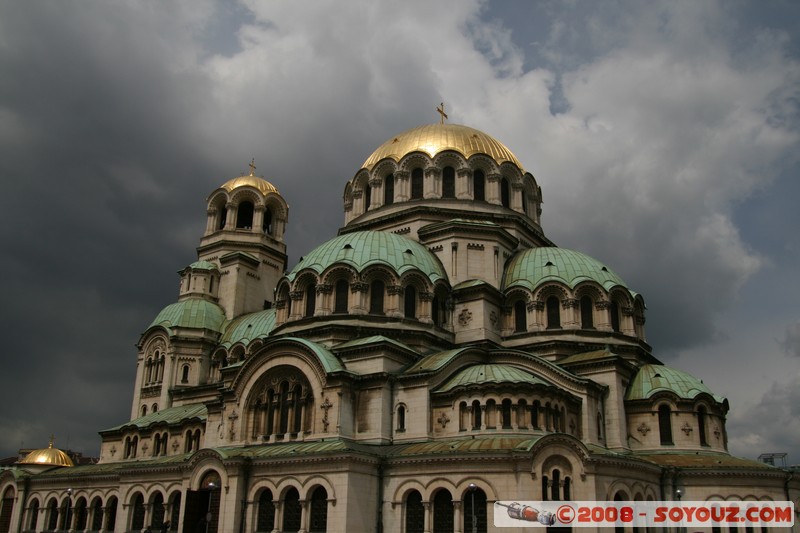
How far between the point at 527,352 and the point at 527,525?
38.5 feet

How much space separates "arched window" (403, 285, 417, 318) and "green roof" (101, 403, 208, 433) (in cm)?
1295

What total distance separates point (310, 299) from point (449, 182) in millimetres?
12402

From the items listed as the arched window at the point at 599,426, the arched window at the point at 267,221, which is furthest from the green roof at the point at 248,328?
the arched window at the point at 599,426

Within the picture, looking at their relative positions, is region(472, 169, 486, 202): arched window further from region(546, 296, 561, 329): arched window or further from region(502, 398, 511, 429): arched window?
region(502, 398, 511, 429): arched window

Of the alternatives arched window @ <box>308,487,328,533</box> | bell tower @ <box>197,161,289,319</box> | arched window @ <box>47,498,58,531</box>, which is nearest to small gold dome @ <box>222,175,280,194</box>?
bell tower @ <box>197,161,289,319</box>

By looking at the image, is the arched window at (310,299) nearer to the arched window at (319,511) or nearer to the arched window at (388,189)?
the arched window at (388,189)

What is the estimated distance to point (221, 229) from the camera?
55.8 m

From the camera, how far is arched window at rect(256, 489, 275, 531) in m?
30.9

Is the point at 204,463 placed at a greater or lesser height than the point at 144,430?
lesser

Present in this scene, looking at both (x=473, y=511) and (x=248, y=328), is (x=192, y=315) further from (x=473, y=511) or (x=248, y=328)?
(x=473, y=511)

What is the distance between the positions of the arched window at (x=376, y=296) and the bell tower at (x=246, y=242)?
1669 cm

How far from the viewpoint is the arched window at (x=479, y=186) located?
45.5 meters

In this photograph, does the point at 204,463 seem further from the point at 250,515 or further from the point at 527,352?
the point at 527,352

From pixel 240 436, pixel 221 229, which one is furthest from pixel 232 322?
pixel 240 436
